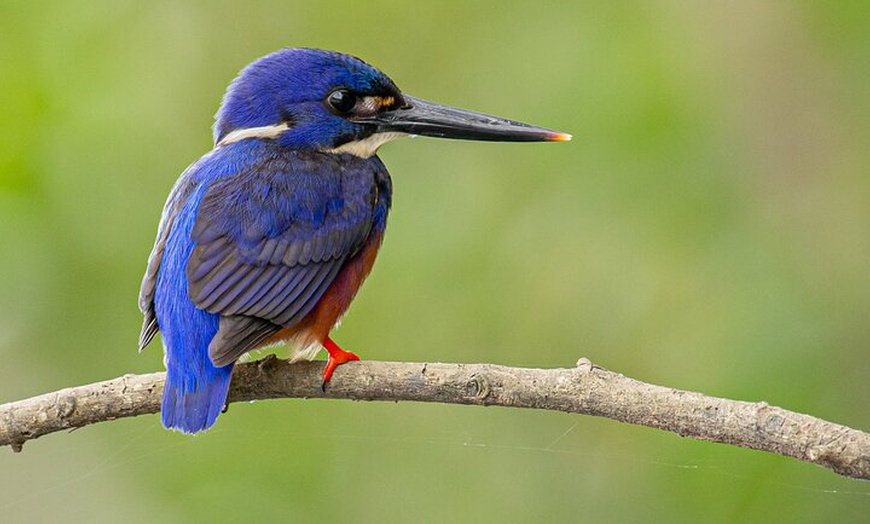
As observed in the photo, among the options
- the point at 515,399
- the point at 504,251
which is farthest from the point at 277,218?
A: the point at 504,251

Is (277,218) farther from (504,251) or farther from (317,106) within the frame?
(504,251)

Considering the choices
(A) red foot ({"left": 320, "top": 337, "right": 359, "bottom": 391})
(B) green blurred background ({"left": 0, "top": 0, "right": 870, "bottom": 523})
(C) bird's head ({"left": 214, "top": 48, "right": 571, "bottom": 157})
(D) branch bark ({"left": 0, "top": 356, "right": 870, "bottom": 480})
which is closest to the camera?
(D) branch bark ({"left": 0, "top": 356, "right": 870, "bottom": 480})

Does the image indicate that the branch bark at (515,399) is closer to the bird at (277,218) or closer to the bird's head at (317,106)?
the bird at (277,218)

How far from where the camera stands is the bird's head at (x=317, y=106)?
3.29 meters

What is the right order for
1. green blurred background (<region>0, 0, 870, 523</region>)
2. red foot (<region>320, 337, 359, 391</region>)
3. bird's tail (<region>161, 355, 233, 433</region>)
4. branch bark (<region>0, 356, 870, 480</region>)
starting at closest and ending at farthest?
branch bark (<region>0, 356, 870, 480</region>) < bird's tail (<region>161, 355, 233, 433</region>) < red foot (<region>320, 337, 359, 391</region>) < green blurred background (<region>0, 0, 870, 523</region>)

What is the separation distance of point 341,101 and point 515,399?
3.70 ft

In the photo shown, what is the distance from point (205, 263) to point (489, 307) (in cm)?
133

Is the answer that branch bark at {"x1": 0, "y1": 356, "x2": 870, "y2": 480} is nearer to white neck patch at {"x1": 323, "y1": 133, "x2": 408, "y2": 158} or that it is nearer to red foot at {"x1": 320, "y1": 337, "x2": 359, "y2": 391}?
red foot at {"x1": 320, "y1": 337, "x2": 359, "y2": 391}

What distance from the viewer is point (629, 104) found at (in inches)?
149

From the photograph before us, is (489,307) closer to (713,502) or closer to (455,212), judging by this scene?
(455,212)

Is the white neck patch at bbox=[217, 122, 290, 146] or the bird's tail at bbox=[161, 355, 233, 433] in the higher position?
the white neck patch at bbox=[217, 122, 290, 146]

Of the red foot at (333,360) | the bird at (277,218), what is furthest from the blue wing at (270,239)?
the red foot at (333,360)

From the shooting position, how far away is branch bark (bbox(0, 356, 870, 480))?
2230 millimetres

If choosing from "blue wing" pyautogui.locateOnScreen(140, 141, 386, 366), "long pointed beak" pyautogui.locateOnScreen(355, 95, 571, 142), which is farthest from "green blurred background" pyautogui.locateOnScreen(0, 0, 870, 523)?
"blue wing" pyautogui.locateOnScreen(140, 141, 386, 366)
